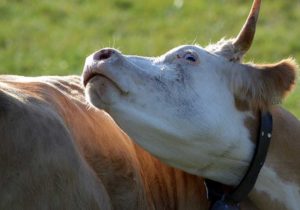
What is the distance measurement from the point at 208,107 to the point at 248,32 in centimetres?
56

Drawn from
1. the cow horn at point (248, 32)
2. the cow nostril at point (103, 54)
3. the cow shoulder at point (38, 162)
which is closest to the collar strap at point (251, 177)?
the cow horn at point (248, 32)

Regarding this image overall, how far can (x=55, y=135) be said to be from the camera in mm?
5078

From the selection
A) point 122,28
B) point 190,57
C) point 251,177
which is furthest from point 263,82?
point 122,28

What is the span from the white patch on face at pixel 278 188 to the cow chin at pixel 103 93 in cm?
101

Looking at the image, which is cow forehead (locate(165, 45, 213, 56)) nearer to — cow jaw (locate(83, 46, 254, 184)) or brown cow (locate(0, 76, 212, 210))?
cow jaw (locate(83, 46, 254, 184))

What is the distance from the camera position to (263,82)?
575 cm

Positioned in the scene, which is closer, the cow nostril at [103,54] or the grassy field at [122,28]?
the cow nostril at [103,54]

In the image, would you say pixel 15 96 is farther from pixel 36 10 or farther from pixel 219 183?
pixel 36 10

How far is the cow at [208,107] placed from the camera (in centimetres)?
540

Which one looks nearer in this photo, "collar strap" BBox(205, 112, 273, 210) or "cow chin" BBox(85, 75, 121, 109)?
"cow chin" BBox(85, 75, 121, 109)

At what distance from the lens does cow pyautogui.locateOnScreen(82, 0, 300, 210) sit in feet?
17.7

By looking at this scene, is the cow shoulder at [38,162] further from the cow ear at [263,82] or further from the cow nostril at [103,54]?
the cow ear at [263,82]

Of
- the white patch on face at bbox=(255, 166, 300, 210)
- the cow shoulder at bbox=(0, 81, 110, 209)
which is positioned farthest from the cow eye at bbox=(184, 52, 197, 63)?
the cow shoulder at bbox=(0, 81, 110, 209)

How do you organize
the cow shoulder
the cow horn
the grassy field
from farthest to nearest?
the grassy field
the cow horn
the cow shoulder
